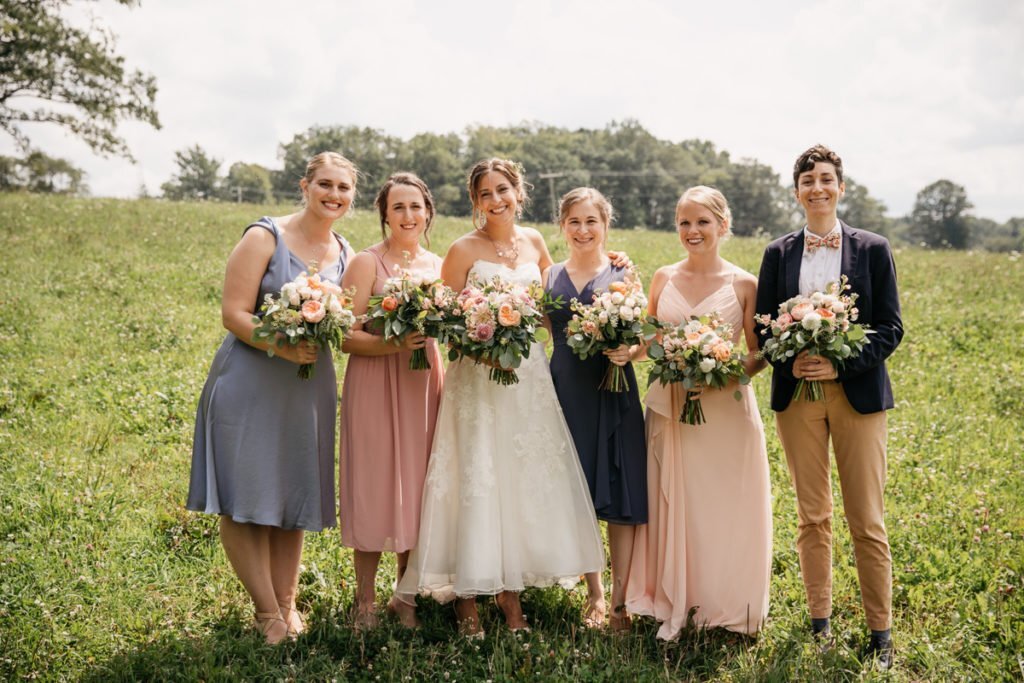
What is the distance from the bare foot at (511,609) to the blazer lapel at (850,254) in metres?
3.20

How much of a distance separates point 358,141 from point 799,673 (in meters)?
92.4

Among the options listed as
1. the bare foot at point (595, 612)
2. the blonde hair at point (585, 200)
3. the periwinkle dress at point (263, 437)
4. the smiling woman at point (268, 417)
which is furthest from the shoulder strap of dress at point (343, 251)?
the bare foot at point (595, 612)

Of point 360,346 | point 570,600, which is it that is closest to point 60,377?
point 360,346

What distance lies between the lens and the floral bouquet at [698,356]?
463 centimetres

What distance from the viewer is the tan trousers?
15.6ft

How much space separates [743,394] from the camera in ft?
16.8

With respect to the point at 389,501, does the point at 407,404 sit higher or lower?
higher

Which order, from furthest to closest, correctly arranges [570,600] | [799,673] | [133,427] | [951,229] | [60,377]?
[951,229] → [60,377] → [133,427] → [570,600] → [799,673]

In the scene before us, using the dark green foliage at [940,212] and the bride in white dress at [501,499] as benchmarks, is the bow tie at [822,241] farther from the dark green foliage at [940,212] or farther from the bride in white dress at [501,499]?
the dark green foliage at [940,212]

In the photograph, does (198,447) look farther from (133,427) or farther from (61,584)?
(133,427)

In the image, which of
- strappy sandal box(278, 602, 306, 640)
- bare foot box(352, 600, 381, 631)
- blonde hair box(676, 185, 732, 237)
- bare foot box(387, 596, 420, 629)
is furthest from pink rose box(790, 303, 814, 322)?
strappy sandal box(278, 602, 306, 640)

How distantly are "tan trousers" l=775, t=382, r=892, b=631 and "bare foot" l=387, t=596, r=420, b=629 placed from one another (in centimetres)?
281

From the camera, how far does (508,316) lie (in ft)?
15.2

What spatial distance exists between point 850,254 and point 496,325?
8.04ft
